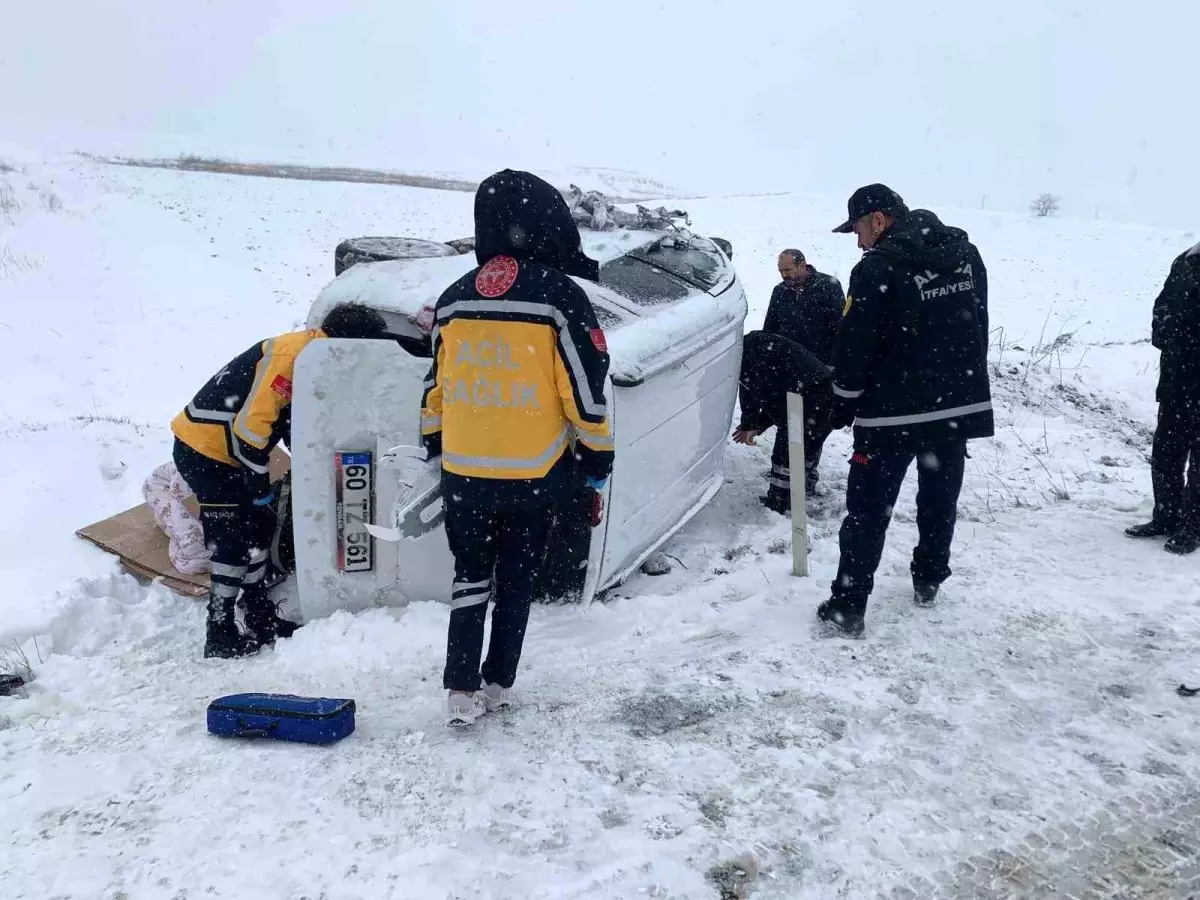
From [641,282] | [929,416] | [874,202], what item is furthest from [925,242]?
[641,282]

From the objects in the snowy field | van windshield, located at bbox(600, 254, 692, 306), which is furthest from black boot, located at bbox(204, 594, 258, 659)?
van windshield, located at bbox(600, 254, 692, 306)

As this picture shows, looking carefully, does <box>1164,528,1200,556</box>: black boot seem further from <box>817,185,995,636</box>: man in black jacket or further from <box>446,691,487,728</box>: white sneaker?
<box>446,691,487,728</box>: white sneaker

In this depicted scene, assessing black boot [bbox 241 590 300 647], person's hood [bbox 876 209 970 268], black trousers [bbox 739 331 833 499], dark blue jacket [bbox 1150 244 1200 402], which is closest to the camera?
person's hood [bbox 876 209 970 268]

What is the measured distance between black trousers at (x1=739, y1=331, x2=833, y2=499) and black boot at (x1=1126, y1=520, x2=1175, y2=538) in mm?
1643

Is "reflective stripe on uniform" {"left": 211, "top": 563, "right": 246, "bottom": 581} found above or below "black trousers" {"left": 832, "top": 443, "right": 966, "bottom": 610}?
below

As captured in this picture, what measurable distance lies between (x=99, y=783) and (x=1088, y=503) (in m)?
5.03

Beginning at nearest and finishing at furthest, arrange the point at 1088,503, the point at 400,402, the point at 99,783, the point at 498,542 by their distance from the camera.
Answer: the point at 99,783 < the point at 498,542 < the point at 400,402 < the point at 1088,503

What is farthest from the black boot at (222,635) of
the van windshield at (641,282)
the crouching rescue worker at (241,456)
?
the van windshield at (641,282)

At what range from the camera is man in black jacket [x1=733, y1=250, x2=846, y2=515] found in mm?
5219

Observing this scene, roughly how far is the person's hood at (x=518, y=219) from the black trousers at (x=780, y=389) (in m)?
2.60

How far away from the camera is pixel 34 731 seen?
10.0 feet

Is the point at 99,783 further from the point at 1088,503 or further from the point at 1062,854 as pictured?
the point at 1088,503

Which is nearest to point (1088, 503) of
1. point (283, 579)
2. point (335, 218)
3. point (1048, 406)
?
point (1048, 406)

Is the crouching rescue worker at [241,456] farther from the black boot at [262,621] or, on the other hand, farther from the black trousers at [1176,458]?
the black trousers at [1176,458]
